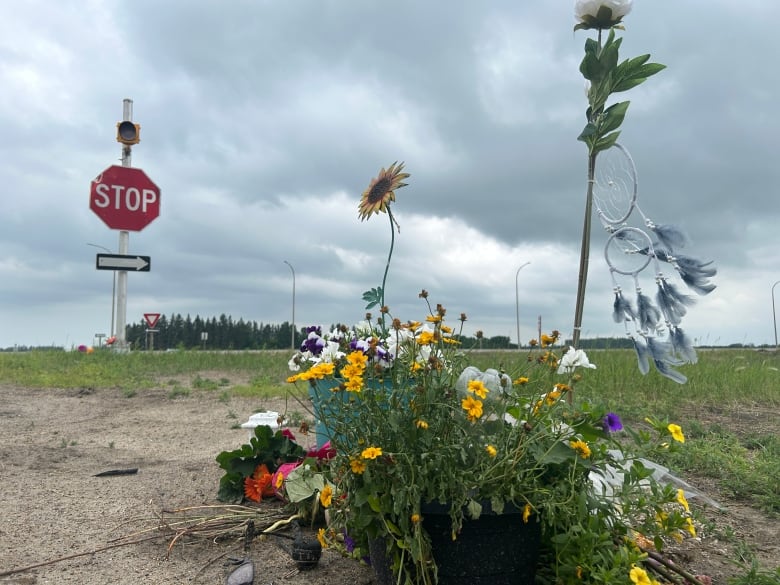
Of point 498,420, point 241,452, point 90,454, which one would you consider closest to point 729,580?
point 498,420

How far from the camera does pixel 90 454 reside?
15.4ft

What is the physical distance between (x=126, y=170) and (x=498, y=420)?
1273cm

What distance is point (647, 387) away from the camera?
6309 mm

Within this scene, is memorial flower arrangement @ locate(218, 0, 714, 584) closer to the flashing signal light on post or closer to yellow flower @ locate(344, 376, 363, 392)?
yellow flower @ locate(344, 376, 363, 392)

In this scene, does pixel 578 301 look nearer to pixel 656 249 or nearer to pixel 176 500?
pixel 656 249

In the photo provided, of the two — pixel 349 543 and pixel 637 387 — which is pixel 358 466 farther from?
pixel 637 387

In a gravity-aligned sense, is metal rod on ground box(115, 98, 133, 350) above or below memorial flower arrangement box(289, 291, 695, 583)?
above

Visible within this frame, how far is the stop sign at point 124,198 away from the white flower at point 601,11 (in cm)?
1125

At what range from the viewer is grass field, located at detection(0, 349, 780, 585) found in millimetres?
3705

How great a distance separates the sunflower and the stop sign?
11.0m

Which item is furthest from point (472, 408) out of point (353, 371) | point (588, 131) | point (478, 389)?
point (588, 131)

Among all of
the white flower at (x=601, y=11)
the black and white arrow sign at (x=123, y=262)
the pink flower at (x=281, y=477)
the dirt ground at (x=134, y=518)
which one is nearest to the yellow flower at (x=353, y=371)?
the dirt ground at (x=134, y=518)

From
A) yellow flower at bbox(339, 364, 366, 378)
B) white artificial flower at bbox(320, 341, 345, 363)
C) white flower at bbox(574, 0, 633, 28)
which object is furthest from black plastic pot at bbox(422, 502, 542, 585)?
white flower at bbox(574, 0, 633, 28)

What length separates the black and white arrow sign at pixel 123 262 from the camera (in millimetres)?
12383
